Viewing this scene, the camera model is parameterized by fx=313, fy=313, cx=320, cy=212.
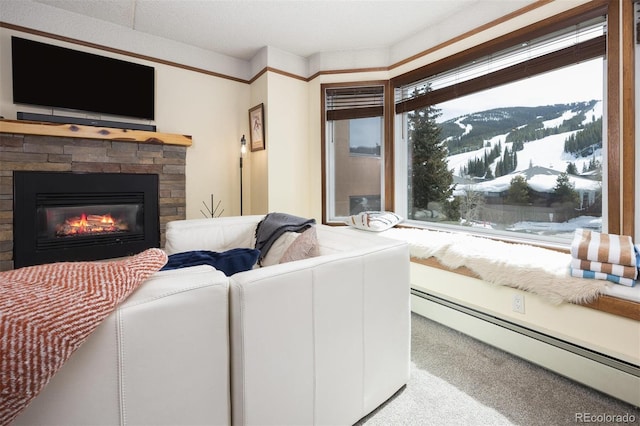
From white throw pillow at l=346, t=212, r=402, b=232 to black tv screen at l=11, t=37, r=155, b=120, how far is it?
2.53 metres

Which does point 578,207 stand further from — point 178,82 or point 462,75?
point 178,82

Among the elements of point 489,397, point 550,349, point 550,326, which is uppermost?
point 550,326

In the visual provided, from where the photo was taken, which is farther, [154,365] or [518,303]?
[518,303]

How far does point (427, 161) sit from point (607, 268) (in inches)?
79.0

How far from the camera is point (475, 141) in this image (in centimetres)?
291

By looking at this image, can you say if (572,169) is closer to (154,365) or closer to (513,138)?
(513,138)

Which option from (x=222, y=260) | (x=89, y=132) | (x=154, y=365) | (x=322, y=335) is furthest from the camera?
(x=89, y=132)

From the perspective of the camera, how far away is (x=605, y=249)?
1.57 meters

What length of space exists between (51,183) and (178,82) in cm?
167

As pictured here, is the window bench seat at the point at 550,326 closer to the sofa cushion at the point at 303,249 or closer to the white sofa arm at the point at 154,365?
the sofa cushion at the point at 303,249

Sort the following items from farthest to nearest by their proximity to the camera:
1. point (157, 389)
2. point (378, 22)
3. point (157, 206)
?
1. point (157, 206)
2. point (378, 22)
3. point (157, 389)

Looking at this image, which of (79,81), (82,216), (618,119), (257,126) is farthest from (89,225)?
(618,119)

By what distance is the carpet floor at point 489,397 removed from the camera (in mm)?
1336

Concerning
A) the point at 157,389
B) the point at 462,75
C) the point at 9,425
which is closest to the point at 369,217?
the point at 462,75
